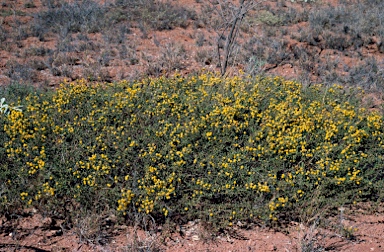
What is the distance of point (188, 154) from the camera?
16.5 feet

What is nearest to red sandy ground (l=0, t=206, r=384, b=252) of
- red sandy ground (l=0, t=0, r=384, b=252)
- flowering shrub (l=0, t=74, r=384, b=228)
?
red sandy ground (l=0, t=0, r=384, b=252)

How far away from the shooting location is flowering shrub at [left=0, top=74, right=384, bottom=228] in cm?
477

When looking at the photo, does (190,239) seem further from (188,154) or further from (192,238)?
(188,154)

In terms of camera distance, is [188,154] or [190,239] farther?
[188,154]

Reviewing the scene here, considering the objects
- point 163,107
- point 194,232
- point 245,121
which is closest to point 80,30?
point 163,107

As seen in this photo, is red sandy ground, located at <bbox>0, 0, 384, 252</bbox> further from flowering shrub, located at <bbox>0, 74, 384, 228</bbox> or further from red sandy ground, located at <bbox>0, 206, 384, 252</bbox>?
flowering shrub, located at <bbox>0, 74, 384, 228</bbox>

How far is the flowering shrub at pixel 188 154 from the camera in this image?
477cm

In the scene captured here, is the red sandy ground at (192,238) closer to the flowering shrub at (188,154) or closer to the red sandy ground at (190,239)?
the red sandy ground at (190,239)

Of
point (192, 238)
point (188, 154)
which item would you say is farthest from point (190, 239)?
point (188, 154)

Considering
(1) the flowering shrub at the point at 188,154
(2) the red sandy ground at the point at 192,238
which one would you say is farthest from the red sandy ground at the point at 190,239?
(1) the flowering shrub at the point at 188,154

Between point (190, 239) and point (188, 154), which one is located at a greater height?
point (188, 154)

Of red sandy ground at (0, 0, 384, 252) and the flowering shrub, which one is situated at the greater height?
the flowering shrub

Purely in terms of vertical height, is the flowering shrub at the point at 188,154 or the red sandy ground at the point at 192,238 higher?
the flowering shrub at the point at 188,154

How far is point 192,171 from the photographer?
4.95m
